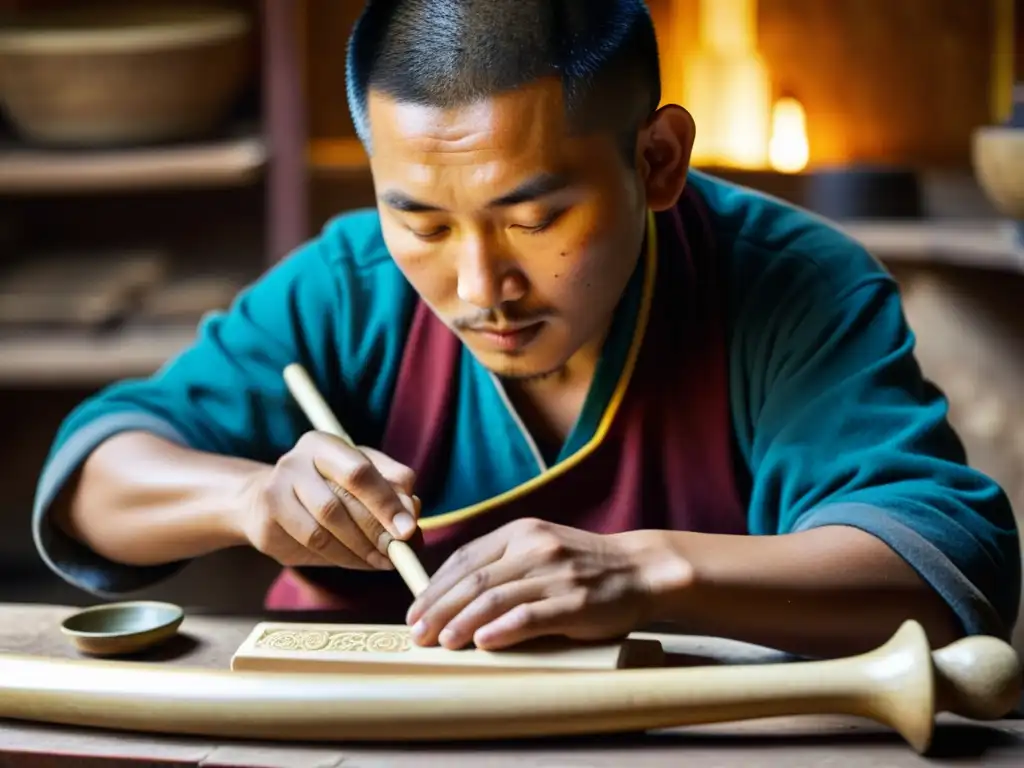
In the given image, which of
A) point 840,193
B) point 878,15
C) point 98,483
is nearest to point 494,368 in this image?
point 98,483

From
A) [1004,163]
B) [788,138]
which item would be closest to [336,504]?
[1004,163]

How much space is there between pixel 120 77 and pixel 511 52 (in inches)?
48.2

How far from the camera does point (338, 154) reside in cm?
225

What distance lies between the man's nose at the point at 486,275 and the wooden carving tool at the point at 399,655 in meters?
0.20

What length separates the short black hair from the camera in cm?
87

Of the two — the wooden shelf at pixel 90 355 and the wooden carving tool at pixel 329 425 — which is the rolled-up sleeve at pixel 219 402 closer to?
the wooden carving tool at pixel 329 425

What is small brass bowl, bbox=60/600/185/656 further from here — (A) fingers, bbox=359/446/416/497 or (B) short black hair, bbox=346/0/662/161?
(B) short black hair, bbox=346/0/662/161

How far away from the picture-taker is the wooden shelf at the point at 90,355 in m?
2.02

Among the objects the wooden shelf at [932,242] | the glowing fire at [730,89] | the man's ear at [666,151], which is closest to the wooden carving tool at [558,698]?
the man's ear at [666,151]

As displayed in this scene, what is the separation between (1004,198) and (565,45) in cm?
91

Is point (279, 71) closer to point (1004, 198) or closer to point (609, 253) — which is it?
point (1004, 198)

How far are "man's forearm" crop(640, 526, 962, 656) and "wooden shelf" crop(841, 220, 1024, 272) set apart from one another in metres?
1.09

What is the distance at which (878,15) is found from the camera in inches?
84.6

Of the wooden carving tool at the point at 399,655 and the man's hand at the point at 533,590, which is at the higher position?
the man's hand at the point at 533,590
